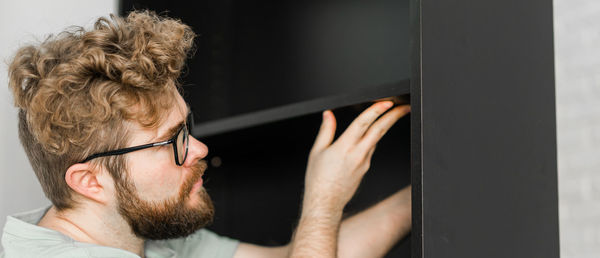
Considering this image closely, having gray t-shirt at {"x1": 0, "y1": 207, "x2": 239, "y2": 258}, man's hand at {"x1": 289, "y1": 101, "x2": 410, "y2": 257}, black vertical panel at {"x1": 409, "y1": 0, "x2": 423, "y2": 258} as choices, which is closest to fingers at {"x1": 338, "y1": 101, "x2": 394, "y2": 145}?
man's hand at {"x1": 289, "y1": 101, "x2": 410, "y2": 257}

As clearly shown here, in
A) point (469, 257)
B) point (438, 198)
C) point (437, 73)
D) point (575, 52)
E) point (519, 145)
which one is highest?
point (575, 52)

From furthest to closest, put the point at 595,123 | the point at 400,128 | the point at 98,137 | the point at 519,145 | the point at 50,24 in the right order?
the point at 50,24 → the point at 400,128 → the point at 595,123 → the point at 98,137 → the point at 519,145

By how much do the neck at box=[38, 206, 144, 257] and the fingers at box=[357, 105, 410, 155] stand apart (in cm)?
60

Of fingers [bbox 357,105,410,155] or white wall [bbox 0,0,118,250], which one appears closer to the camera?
fingers [bbox 357,105,410,155]

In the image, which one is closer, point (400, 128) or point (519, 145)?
point (519, 145)

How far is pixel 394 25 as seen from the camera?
68.1 inches

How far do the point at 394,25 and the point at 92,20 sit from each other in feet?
3.19

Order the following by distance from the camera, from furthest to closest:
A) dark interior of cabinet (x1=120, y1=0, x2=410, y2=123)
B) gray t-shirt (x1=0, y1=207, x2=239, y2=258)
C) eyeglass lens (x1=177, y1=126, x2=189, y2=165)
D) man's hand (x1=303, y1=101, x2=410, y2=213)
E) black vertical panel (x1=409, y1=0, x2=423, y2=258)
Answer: dark interior of cabinet (x1=120, y1=0, x2=410, y2=123), eyeglass lens (x1=177, y1=126, x2=189, y2=165), man's hand (x1=303, y1=101, x2=410, y2=213), gray t-shirt (x1=0, y1=207, x2=239, y2=258), black vertical panel (x1=409, y1=0, x2=423, y2=258)

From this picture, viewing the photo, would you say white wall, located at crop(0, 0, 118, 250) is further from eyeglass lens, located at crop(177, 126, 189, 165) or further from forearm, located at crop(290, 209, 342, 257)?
forearm, located at crop(290, 209, 342, 257)

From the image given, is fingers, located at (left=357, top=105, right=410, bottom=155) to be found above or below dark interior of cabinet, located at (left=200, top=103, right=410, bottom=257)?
above

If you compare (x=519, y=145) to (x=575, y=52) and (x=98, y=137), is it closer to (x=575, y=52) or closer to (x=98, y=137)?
(x=575, y=52)

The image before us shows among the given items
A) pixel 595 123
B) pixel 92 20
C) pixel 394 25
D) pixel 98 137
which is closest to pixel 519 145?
pixel 595 123

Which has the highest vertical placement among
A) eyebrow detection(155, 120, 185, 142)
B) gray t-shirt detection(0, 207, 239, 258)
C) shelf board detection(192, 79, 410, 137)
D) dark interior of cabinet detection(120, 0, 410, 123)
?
dark interior of cabinet detection(120, 0, 410, 123)

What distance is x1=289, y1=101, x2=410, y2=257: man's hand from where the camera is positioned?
133cm
